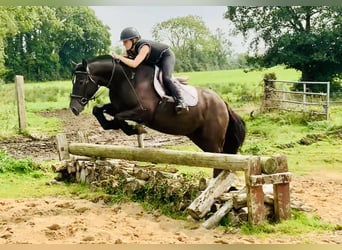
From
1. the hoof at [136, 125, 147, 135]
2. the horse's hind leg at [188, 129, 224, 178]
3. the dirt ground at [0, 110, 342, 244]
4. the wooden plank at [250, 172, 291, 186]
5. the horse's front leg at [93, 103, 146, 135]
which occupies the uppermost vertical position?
the horse's front leg at [93, 103, 146, 135]

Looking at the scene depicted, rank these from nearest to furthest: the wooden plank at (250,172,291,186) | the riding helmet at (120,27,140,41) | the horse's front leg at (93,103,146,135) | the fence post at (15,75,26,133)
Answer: the wooden plank at (250,172,291,186), the riding helmet at (120,27,140,41), the horse's front leg at (93,103,146,135), the fence post at (15,75,26,133)

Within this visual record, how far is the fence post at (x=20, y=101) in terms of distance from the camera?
4.22m

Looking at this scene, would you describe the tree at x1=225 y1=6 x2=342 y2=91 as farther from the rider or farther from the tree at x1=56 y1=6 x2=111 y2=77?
the tree at x1=56 y1=6 x2=111 y2=77

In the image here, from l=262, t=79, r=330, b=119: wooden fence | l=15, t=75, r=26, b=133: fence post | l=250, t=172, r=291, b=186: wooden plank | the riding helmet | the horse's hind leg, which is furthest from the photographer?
l=262, t=79, r=330, b=119: wooden fence

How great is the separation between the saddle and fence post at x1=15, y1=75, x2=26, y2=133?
1.06 metres

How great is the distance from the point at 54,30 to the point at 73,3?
25cm

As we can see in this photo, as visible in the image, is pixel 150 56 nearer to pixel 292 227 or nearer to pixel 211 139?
pixel 211 139

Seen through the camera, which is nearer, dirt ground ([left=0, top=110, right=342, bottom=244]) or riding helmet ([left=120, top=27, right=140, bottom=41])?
dirt ground ([left=0, top=110, right=342, bottom=244])

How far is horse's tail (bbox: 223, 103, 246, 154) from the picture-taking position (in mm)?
4070

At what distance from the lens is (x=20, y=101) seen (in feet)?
14.4

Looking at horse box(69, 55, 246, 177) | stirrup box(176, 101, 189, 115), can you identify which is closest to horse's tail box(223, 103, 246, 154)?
horse box(69, 55, 246, 177)

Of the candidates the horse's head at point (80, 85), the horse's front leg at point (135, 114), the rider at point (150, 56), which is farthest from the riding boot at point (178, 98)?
the horse's head at point (80, 85)

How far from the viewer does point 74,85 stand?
370 cm

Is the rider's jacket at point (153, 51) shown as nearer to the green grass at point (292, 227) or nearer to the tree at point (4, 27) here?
the tree at point (4, 27)
